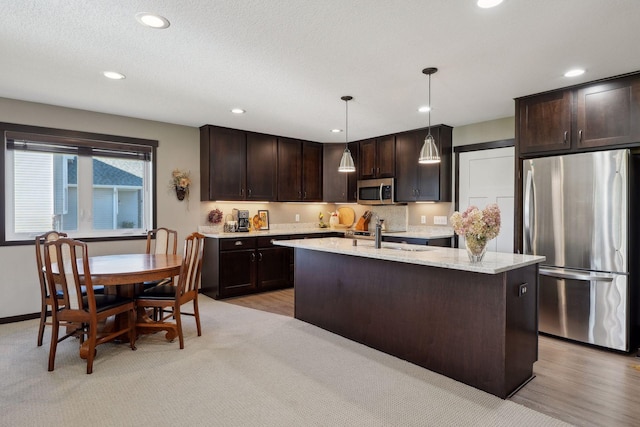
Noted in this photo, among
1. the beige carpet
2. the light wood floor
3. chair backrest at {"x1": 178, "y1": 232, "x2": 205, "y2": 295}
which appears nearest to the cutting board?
the beige carpet

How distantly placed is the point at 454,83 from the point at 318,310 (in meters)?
2.58

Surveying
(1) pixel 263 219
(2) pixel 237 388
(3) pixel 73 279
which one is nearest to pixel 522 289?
(2) pixel 237 388

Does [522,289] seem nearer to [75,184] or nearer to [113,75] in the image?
[113,75]

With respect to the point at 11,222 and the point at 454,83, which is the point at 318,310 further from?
the point at 11,222

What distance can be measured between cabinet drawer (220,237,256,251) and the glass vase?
10.9 ft

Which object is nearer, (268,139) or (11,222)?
(11,222)

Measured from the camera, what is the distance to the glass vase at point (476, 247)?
7.77 ft

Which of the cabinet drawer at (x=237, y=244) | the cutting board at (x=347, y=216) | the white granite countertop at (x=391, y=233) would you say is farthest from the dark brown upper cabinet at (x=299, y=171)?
the cabinet drawer at (x=237, y=244)

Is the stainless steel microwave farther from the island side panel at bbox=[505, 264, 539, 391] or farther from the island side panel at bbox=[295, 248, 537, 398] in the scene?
the island side panel at bbox=[505, 264, 539, 391]

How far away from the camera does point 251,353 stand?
118 inches

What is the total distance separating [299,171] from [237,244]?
1.77 meters

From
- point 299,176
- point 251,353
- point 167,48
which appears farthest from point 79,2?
point 299,176

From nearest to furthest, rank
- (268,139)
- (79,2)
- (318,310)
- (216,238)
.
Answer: (79,2) → (318,310) → (216,238) → (268,139)

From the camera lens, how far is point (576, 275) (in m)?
3.26
